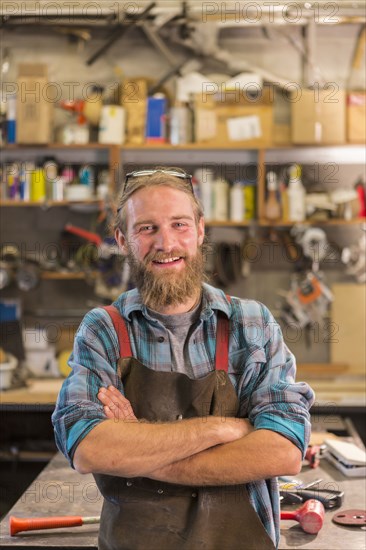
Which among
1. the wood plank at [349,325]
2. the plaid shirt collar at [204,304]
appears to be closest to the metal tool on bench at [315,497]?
the plaid shirt collar at [204,304]

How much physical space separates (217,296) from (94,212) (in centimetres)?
367

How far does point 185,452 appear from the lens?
6.24 feet

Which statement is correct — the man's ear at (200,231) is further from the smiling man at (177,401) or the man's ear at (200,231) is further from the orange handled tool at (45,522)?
the orange handled tool at (45,522)

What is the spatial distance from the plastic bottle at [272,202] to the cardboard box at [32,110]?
1.58 m

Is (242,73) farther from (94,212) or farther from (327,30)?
(94,212)

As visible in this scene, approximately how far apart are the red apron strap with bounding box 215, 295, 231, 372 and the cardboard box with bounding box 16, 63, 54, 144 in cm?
365

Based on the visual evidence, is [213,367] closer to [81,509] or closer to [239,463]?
[239,463]

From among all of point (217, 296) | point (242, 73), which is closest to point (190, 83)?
point (242, 73)

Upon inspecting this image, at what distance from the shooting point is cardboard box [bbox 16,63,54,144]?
5441 millimetres

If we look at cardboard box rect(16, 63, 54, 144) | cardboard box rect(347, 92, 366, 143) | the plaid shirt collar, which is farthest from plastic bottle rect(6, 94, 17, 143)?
the plaid shirt collar

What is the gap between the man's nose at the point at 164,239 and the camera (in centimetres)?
208

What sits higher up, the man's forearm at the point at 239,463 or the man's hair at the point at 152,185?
the man's hair at the point at 152,185

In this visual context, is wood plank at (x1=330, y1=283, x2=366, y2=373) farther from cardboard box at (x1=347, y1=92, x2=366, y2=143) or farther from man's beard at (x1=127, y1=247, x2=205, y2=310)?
man's beard at (x1=127, y1=247, x2=205, y2=310)

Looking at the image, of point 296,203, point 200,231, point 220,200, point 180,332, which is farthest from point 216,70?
point 180,332
